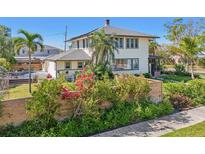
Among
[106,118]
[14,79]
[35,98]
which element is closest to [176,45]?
[14,79]

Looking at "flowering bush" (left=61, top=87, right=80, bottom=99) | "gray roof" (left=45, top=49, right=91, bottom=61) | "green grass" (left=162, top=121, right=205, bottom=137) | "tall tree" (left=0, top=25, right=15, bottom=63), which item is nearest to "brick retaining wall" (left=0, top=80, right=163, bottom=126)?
"flowering bush" (left=61, top=87, right=80, bottom=99)

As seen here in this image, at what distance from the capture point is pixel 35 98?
990 cm

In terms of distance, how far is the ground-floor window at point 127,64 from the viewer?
27.3 meters

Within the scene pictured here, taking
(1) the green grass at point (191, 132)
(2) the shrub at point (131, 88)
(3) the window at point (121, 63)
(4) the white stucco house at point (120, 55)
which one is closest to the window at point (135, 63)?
(4) the white stucco house at point (120, 55)

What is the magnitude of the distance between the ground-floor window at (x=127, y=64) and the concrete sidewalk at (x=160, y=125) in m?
14.3

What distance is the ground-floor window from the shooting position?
27.3 meters

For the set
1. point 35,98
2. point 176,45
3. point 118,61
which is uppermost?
point 176,45

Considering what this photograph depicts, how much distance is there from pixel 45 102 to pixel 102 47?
13.0 m

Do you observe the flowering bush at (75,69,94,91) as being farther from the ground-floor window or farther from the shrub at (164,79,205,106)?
the ground-floor window

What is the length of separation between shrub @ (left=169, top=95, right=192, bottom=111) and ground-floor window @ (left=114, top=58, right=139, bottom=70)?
12320mm

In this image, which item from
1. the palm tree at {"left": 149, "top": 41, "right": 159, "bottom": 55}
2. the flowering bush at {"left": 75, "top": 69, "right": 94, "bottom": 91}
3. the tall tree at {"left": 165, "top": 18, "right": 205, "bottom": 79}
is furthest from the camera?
the palm tree at {"left": 149, "top": 41, "right": 159, "bottom": 55}
